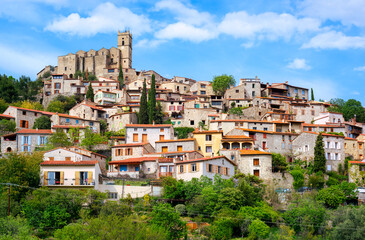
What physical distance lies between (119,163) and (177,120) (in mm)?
25474

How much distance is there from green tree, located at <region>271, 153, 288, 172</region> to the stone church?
239 feet

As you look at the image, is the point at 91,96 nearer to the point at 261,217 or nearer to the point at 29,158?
the point at 29,158

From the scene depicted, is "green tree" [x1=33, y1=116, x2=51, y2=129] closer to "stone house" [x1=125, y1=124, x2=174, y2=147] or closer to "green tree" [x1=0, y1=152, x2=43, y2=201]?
"stone house" [x1=125, y1=124, x2=174, y2=147]

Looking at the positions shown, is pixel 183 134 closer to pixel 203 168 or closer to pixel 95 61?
pixel 203 168

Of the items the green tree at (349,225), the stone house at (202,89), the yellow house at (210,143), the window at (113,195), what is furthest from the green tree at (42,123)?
the green tree at (349,225)

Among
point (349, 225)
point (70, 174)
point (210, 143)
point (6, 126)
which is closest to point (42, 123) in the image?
point (6, 126)

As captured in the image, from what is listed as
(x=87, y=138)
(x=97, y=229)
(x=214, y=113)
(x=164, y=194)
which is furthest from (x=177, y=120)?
(x=97, y=229)

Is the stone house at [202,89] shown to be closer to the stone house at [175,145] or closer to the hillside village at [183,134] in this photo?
the hillside village at [183,134]

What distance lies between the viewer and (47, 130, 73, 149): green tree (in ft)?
222

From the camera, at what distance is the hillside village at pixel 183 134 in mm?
58441

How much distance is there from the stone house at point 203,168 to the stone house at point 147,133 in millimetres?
13338

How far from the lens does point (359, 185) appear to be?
205ft

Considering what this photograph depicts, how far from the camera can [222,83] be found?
4055 inches

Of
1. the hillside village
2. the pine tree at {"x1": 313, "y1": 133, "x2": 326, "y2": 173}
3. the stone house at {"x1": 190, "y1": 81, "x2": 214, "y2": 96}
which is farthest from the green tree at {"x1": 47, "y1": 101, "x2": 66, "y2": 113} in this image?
the pine tree at {"x1": 313, "y1": 133, "x2": 326, "y2": 173}
